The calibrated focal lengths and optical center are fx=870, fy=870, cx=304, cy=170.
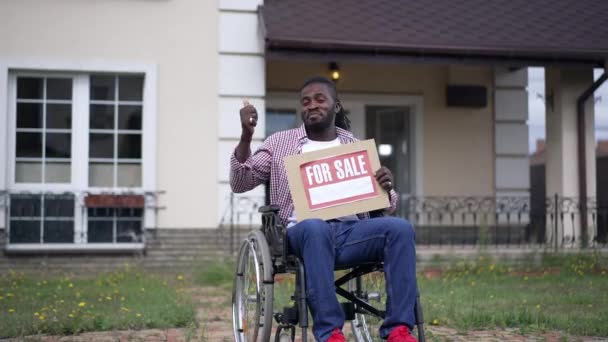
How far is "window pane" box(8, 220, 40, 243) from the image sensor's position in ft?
32.0

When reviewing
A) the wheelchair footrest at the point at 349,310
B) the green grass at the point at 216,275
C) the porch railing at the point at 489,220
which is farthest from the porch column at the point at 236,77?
the wheelchair footrest at the point at 349,310

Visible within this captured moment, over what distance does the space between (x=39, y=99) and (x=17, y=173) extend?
0.87m

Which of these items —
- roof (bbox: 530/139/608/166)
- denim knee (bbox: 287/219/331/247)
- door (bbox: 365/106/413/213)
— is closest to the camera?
denim knee (bbox: 287/219/331/247)

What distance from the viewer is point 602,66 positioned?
10.5 meters

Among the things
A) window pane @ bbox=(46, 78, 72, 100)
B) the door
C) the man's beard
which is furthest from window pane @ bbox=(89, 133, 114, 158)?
the man's beard

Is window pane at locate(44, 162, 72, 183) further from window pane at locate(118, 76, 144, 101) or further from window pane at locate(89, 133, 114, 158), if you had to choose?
window pane at locate(118, 76, 144, 101)

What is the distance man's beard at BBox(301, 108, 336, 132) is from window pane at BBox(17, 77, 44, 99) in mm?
5988

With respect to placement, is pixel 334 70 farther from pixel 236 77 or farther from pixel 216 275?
pixel 216 275

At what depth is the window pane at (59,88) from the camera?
9891mm

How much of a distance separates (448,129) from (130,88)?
4.45 meters

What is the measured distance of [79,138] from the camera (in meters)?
9.81

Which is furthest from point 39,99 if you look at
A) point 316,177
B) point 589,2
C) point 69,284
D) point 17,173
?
point 589,2

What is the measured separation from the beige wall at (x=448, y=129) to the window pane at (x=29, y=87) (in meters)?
4.37

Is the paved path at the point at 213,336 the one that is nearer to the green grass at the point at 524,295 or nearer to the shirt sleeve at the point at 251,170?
the green grass at the point at 524,295
